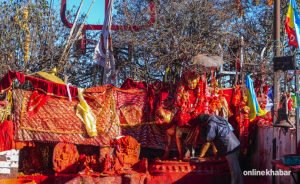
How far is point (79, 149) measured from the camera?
10.4m

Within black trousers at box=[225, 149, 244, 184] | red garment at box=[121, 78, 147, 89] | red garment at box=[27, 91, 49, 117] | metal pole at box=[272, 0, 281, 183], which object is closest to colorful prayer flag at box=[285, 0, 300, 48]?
metal pole at box=[272, 0, 281, 183]

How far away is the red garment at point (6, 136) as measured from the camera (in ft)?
30.7

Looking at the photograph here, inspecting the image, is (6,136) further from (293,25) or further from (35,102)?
(293,25)

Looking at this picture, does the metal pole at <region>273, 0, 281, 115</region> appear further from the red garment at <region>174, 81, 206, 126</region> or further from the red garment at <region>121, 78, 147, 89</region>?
the red garment at <region>121, 78, 147, 89</region>

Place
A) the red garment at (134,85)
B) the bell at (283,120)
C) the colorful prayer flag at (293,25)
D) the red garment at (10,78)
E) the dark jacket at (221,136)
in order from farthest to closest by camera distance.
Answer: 1. the red garment at (134,85)
2. the colorful prayer flag at (293,25)
3. the red garment at (10,78)
4. the dark jacket at (221,136)
5. the bell at (283,120)

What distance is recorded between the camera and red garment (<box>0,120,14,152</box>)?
936 cm

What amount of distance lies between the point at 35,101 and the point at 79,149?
1.62 m

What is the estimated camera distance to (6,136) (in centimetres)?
946

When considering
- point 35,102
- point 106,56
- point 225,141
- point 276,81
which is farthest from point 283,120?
point 106,56

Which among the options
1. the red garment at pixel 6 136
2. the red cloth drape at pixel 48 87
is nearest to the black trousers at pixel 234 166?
the red cloth drape at pixel 48 87

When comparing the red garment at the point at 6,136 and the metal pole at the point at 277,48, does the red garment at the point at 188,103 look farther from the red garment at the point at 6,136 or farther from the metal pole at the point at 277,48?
the red garment at the point at 6,136

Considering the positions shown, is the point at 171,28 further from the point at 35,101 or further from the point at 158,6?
the point at 35,101

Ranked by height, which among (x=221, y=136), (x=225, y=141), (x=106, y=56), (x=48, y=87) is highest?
(x=106, y=56)

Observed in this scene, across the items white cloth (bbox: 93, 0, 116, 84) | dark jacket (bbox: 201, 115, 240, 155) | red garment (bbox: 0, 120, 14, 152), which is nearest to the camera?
dark jacket (bbox: 201, 115, 240, 155)
